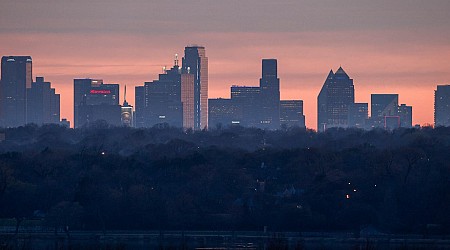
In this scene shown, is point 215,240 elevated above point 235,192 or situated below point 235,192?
below

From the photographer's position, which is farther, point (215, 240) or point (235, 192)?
point (235, 192)

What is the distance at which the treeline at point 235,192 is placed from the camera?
97.9 m

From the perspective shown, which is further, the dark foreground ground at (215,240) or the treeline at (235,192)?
the treeline at (235,192)

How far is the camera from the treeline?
9794 cm

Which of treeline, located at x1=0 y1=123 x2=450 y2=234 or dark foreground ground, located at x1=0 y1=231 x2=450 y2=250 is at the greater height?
treeline, located at x1=0 y1=123 x2=450 y2=234

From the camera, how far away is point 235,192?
111m

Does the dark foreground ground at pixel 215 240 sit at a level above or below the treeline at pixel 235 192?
below

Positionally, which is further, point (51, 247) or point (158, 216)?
point (158, 216)

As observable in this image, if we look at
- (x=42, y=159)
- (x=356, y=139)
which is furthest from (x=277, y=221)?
(x=356, y=139)

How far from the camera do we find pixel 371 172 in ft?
369

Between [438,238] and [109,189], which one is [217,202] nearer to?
[109,189]

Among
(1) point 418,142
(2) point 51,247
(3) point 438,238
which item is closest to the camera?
(2) point 51,247

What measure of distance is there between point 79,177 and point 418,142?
39701mm

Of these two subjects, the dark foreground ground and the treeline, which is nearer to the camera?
the dark foreground ground
